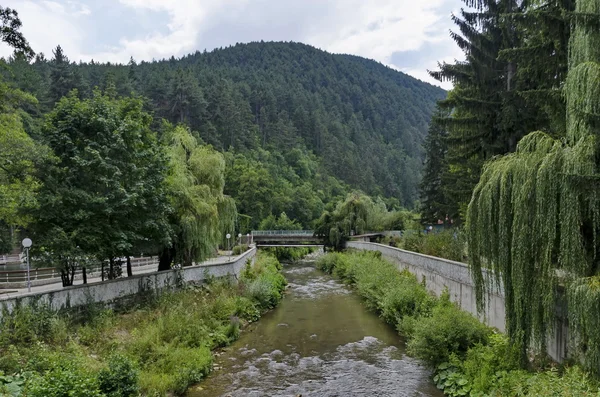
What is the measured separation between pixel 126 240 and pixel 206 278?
7.81 meters

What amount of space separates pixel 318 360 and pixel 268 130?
313 feet

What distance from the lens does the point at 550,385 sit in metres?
8.20

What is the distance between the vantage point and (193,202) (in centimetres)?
2170

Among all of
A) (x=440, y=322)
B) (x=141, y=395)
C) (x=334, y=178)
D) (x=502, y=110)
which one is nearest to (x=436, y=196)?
(x=502, y=110)

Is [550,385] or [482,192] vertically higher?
[482,192]

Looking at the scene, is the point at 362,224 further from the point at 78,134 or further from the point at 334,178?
the point at 334,178

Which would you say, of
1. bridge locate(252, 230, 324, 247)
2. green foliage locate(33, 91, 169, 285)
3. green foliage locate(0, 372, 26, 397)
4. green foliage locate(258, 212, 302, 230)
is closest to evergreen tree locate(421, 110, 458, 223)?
bridge locate(252, 230, 324, 247)

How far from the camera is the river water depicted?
11859mm

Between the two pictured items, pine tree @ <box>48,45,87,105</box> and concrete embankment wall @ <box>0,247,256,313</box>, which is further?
pine tree @ <box>48,45,87,105</box>

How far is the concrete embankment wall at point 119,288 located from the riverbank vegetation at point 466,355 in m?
9.48

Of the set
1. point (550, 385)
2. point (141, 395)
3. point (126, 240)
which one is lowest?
point (141, 395)

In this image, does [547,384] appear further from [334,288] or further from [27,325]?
[334,288]

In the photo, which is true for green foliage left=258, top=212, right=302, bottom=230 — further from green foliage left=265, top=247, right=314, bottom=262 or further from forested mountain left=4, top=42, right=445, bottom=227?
green foliage left=265, top=247, right=314, bottom=262

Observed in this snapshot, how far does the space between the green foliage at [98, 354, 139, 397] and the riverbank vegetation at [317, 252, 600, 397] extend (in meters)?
8.05
